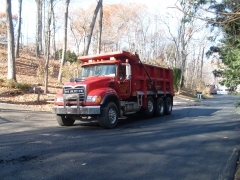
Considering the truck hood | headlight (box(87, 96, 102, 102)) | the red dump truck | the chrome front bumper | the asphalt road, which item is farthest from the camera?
the truck hood

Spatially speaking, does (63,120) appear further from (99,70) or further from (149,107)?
(149,107)

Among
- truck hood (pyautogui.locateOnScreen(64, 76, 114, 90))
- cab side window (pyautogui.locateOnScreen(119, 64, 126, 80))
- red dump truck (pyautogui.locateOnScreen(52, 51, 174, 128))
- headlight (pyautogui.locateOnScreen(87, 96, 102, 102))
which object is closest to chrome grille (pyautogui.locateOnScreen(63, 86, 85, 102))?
red dump truck (pyautogui.locateOnScreen(52, 51, 174, 128))

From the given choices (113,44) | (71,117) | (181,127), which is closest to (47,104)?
(71,117)

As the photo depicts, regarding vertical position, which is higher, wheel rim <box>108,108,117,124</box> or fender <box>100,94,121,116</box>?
fender <box>100,94,121,116</box>

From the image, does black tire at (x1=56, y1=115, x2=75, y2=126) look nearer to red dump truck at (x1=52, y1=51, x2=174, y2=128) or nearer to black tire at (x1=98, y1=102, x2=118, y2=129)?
red dump truck at (x1=52, y1=51, x2=174, y2=128)

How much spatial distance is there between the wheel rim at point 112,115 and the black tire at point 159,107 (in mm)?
4654

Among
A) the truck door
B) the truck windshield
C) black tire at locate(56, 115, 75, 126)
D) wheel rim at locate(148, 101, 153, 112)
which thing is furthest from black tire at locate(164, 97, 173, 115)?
black tire at locate(56, 115, 75, 126)

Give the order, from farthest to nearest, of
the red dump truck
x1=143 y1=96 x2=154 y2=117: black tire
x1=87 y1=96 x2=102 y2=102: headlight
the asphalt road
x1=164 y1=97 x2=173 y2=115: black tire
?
1. x1=164 y1=97 x2=173 y2=115: black tire
2. x1=143 y1=96 x2=154 y2=117: black tire
3. the red dump truck
4. x1=87 y1=96 x2=102 y2=102: headlight
5. the asphalt road

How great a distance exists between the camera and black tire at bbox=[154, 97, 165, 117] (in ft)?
46.7

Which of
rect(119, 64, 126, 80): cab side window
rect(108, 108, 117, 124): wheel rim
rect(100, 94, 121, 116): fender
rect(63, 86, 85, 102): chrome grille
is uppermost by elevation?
rect(119, 64, 126, 80): cab side window

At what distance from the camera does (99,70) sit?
1113 centimetres

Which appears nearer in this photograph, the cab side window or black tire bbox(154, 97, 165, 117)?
the cab side window

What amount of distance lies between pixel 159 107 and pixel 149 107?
1.09m

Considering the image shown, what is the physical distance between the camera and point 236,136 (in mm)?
8883
